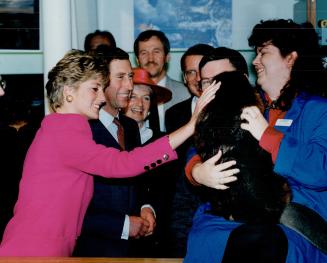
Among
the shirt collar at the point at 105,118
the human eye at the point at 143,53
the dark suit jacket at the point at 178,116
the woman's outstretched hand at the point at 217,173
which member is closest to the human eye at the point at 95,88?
the shirt collar at the point at 105,118

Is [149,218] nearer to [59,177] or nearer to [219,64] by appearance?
[59,177]

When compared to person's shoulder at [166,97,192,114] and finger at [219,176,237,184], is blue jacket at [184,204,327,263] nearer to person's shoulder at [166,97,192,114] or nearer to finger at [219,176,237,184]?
finger at [219,176,237,184]

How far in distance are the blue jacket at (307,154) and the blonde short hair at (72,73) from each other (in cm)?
81

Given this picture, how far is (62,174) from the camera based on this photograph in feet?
5.39

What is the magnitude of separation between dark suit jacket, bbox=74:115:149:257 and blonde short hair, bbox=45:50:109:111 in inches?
10.9

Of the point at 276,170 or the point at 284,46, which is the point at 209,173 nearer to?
the point at 276,170

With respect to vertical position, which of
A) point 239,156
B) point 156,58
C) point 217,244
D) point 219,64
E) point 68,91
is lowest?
point 217,244

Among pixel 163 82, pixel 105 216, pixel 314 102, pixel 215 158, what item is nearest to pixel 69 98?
pixel 105 216

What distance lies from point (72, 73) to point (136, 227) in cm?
78

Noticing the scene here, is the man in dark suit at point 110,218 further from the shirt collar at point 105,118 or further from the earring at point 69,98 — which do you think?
the earring at point 69,98

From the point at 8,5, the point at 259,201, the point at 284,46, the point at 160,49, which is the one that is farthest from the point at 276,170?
the point at 8,5

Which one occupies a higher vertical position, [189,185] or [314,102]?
[314,102]

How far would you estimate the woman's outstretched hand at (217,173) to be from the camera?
1.36m

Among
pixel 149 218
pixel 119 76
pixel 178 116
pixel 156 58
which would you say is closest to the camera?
pixel 149 218
